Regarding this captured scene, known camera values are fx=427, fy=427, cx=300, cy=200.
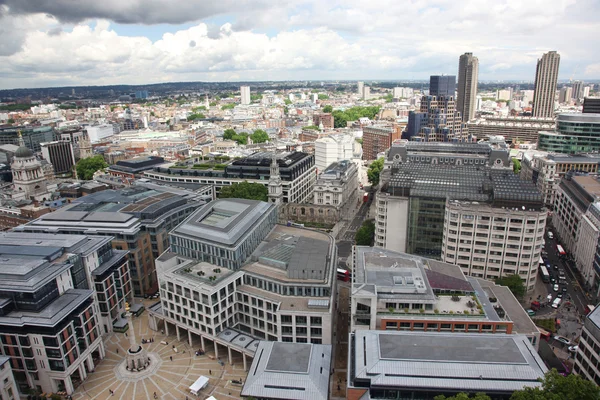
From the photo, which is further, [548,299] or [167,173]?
[167,173]

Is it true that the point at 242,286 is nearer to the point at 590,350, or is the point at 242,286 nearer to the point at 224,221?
the point at 224,221

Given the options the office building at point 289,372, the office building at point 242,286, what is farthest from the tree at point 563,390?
the office building at point 242,286

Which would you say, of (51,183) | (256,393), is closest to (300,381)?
(256,393)

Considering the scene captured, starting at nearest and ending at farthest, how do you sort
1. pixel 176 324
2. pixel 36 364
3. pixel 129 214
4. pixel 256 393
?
pixel 256 393 < pixel 36 364 < pixel 176 324 < pixel 129 214

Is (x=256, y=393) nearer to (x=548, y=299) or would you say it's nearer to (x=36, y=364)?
(x=36, y=364)

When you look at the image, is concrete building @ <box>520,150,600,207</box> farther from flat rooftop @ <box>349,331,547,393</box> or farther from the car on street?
flat rooftop @ <box>349,331,547,393</box>

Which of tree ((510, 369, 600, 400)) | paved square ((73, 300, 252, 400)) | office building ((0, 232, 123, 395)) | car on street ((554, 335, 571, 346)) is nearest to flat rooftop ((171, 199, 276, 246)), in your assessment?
office building ((0, 232, 123, 395))

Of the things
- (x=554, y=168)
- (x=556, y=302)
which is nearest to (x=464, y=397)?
(x=556, y=302)
